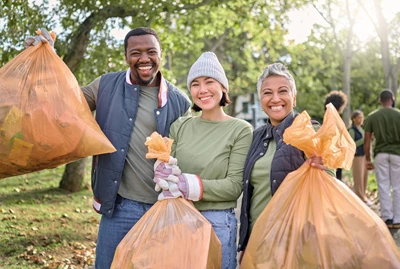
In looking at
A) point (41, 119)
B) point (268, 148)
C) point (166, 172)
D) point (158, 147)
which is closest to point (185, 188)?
point (166, 172)

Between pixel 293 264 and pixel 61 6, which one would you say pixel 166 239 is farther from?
pixel 61 6

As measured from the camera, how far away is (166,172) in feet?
8.75

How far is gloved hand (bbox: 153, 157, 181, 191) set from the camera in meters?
2.67

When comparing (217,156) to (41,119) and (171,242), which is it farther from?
(41,119)

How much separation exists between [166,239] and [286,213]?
0.61 metres

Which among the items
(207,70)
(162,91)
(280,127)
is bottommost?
(280,127)

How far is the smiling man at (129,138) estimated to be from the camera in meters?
3.12

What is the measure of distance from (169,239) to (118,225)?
0.62m

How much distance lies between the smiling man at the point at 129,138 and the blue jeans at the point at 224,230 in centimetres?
43

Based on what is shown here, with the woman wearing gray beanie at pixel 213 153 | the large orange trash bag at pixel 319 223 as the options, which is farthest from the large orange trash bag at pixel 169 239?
the large orange trash bag at pixel 319 223

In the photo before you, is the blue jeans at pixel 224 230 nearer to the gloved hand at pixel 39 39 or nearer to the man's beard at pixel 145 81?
the man's beard at pixel 145 81

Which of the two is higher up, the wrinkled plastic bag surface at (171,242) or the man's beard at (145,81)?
the man's beard at (145,81)

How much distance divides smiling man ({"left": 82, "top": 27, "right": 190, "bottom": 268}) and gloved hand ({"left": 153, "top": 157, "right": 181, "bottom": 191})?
0.45 meters

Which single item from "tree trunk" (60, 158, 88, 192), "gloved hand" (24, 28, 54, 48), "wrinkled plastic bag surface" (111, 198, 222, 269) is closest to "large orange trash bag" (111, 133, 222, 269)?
"wrinkled plastic bag surface" (111, 198, 222, 269)
